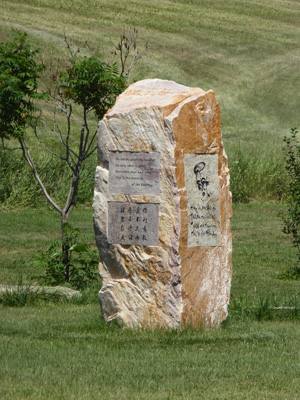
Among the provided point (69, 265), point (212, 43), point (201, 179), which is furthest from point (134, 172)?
point (212, 43)

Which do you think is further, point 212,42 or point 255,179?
point 212,42

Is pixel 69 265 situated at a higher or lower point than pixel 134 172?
lower

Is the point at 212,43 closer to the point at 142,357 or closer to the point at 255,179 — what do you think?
the point at 255,179

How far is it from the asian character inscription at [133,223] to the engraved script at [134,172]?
15 centimetres

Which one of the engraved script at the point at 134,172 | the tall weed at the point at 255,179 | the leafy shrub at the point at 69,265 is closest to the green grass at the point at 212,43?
the tall weed at the point at 255,179

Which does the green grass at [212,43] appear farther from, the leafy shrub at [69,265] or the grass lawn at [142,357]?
the grass lawn at [142,357]

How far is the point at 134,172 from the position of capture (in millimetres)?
7785

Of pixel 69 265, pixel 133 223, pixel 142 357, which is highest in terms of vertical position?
pixel 133 223

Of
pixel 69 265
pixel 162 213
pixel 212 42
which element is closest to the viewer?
pixel 162 213

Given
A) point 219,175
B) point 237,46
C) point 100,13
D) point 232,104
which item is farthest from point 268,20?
point 219,175

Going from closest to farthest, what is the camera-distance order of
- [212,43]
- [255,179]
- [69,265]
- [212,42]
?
[69,265] < [255,179] < [212,43] < [212,42]

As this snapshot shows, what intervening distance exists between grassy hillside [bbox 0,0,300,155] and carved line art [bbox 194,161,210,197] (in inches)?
1084

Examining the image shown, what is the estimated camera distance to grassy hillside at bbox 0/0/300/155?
43.8 metres

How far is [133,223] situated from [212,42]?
156 feet
